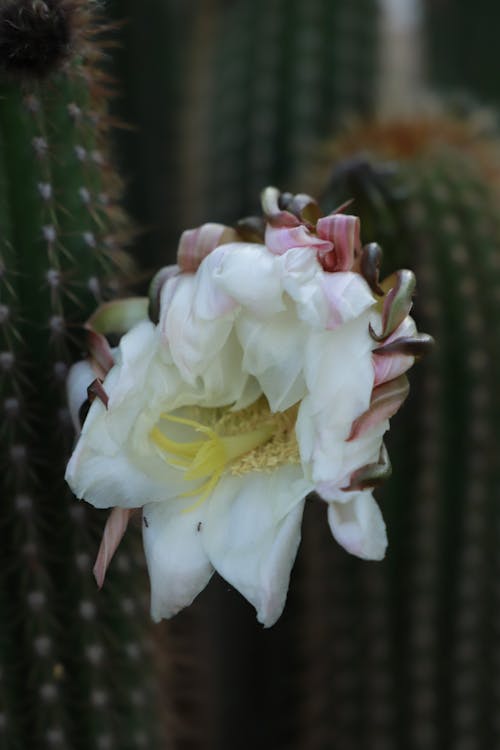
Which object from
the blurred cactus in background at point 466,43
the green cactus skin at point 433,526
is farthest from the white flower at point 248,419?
the blurred cactus in background at point 466,43

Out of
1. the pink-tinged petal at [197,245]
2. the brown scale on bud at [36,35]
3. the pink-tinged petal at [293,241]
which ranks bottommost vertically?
the pink-tinged petal at [197,245]

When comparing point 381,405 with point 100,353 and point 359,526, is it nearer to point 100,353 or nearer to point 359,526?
point 359,526

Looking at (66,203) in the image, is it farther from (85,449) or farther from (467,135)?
(467,135)

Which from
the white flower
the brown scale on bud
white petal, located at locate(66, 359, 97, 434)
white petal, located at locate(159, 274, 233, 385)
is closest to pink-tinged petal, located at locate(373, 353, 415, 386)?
the white flower

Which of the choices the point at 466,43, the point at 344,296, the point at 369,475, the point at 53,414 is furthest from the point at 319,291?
the point at 466,43

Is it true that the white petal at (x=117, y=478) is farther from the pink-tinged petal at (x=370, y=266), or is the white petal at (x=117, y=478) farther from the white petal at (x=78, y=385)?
the pink-tinged petal at (x=370, y=266)
